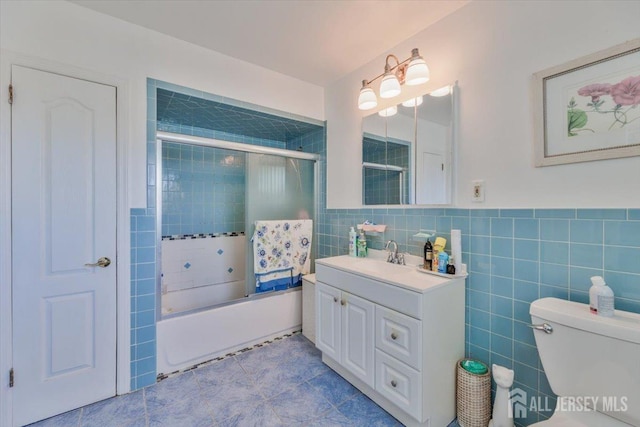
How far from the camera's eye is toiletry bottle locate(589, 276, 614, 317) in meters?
1.04

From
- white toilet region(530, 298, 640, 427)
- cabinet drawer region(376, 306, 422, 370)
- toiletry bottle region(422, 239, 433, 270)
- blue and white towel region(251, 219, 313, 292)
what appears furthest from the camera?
blue and white towel region(251, 219, 313, 292)

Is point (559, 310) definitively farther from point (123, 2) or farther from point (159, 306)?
point (123, 2)

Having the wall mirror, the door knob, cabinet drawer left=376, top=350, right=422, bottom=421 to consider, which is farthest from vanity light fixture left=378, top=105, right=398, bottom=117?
the door knob

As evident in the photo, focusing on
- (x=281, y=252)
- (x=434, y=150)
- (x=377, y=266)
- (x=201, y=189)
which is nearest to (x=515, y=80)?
(x=434, y=150)

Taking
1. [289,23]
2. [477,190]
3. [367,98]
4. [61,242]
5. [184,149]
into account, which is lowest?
[61,242]

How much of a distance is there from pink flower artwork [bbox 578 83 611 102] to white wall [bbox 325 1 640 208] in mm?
162

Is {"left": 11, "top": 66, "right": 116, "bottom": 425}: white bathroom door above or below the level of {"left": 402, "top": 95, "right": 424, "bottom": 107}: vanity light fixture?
below

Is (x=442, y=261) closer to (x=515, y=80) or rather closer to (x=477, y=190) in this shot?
(x=477, y=190)

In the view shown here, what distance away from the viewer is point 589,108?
47.7 inches

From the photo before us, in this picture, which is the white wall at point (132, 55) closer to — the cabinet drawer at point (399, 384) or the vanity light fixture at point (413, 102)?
the vanity light fixture at point (413, 102)

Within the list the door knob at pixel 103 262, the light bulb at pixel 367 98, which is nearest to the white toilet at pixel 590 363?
the light bulb at pixel 367 98

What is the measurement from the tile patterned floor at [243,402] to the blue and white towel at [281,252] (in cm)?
69

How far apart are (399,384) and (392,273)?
0.61 metres

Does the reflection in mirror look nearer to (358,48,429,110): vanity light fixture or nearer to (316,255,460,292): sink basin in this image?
(358,48,429,110): vanity light fixture
